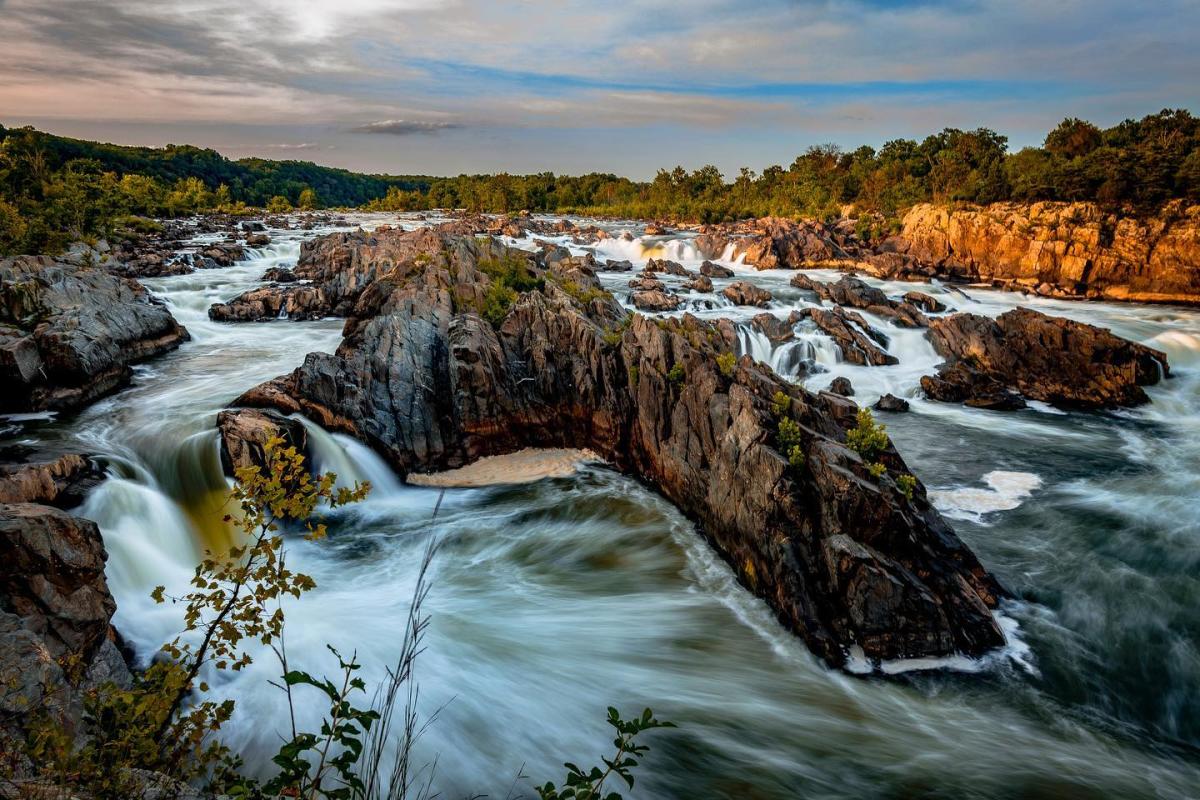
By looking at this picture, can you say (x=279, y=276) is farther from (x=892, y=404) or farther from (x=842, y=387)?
(x=892, y=404)

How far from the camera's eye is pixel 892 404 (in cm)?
2417

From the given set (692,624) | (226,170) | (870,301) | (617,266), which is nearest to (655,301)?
(870,301)

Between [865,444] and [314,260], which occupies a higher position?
[314,260]

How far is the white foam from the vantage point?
16531 mm

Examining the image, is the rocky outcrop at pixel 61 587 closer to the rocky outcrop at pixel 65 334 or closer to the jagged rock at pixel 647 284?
the rocky outcrop at pixel 65 334

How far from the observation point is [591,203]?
130875mm

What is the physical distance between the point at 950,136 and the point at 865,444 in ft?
314

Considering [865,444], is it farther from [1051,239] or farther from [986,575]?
[1051,239]

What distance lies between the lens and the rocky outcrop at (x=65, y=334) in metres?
18.5

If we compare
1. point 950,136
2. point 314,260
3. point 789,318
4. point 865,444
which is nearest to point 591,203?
point 950,136

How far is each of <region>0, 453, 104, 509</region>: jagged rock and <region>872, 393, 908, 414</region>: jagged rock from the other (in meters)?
24.1

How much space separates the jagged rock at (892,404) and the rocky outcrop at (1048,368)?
2078mm

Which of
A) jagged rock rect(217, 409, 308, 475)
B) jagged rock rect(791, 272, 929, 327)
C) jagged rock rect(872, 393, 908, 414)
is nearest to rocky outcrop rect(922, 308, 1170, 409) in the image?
jagged rock rect(872, 393, 908, 414)

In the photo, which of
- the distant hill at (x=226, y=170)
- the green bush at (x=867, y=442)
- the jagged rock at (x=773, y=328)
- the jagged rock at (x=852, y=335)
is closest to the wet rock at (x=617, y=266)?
the jagged rock at (x=852, y=335)
